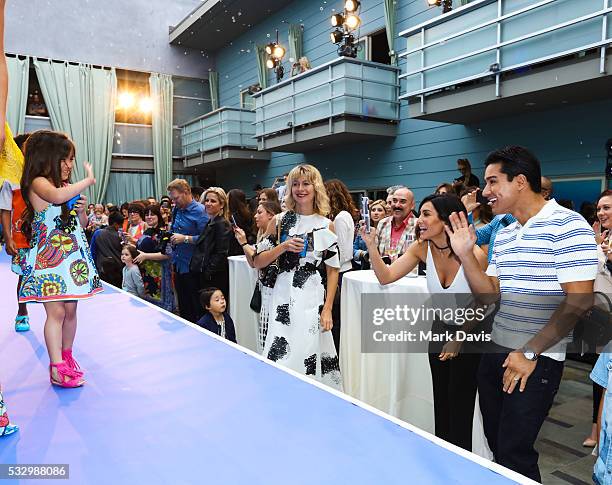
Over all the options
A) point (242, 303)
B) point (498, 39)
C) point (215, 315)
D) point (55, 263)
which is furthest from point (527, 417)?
point (498, 39)

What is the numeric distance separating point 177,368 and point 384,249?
2029mm

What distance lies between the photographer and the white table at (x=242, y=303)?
14.8ft

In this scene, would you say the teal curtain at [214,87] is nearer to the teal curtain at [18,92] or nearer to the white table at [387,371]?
the teal curtain at [18,92]

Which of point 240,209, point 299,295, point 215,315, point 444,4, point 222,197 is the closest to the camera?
point 299,295

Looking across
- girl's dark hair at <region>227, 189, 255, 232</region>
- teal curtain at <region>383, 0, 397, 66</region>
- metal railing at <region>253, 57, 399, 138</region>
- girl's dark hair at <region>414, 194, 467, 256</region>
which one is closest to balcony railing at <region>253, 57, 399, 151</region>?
metal railing at <region>253, 57, 399, 138</region>

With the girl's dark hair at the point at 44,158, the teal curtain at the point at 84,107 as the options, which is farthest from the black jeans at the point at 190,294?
the teal curtain at the point at 84,107

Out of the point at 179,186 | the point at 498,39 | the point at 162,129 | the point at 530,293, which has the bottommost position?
the point at 530,293

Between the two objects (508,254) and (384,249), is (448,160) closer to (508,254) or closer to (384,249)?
(384,249)

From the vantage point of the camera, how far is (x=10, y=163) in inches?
85.5

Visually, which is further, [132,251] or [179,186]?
[132,251]

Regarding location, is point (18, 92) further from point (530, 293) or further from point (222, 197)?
point (530, 293)

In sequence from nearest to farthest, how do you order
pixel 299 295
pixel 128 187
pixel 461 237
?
pixel 461 237 < pixel 299 295 < pixel 128 187

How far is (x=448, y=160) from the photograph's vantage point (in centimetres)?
887

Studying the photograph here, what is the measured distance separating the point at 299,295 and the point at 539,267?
1493 millimetres
